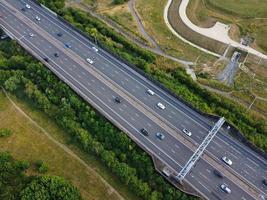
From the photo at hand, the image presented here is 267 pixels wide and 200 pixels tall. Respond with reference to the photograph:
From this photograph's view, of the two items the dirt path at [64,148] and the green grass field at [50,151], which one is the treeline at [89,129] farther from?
the dirt path at [64,148]

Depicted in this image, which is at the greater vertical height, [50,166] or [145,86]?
[145,86]

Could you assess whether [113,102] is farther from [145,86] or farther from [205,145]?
[205,145]

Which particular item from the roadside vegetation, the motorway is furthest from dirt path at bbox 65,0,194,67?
the motorway

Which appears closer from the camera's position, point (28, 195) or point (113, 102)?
point (28, 195)

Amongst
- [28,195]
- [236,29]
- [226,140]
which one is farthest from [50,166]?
[236,29]

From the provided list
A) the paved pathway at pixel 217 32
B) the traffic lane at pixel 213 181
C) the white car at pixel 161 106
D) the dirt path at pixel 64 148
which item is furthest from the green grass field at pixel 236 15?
the dirt path at pixel 64 148

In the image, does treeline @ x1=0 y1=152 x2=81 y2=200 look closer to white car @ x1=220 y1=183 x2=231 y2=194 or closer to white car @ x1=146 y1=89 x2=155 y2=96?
white car @ x1=146 y1=89 x2=155 y2=96

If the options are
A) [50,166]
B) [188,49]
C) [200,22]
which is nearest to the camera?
[50,166]
